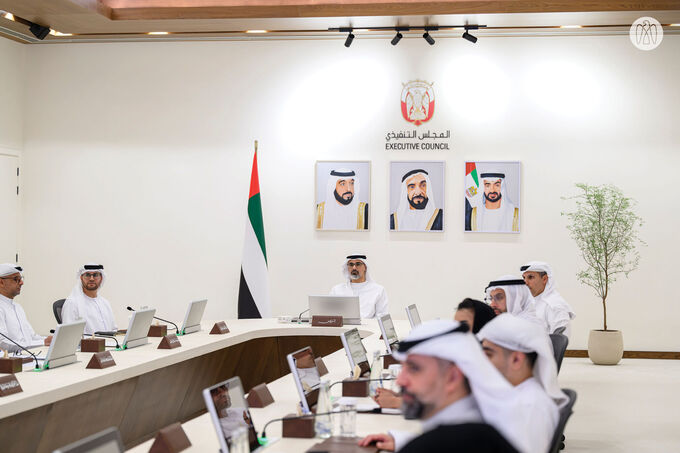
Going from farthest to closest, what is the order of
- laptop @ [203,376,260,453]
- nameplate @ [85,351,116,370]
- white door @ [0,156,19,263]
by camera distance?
white door @ [0,156,19,263]
nameplate @ [85,351,116,370]
laptop @ [203,376,260,453]

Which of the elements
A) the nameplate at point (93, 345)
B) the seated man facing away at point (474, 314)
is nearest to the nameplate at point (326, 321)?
the nameplate at point (93, 345)

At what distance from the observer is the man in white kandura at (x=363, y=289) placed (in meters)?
7.39

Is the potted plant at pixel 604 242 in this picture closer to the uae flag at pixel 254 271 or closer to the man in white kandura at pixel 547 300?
the man in white kandura at pixel 547 300

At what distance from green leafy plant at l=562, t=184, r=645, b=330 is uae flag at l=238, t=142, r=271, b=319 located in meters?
3.52

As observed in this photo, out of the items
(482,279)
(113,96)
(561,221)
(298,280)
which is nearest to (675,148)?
(561,221)

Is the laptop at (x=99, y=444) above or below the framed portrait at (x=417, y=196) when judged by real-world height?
below

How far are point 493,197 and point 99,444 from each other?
298 inches

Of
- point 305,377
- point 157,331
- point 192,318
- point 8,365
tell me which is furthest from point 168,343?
point 305,377

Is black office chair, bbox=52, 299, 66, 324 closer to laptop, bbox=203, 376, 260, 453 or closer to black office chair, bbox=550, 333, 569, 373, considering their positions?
black office chair, bbox=550, 333, 569, 373

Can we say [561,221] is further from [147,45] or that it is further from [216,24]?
[147,45]

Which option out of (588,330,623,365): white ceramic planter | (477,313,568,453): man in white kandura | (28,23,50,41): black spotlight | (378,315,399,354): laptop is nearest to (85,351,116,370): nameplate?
(378,315,399,354): laptop

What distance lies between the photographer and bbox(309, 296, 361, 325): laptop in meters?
6.46

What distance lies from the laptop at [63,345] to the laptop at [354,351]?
1.49 m

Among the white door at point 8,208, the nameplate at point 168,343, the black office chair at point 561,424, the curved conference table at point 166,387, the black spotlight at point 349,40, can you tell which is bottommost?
the curved conference table at point 166,387
